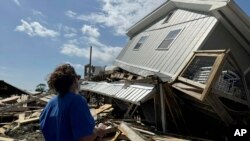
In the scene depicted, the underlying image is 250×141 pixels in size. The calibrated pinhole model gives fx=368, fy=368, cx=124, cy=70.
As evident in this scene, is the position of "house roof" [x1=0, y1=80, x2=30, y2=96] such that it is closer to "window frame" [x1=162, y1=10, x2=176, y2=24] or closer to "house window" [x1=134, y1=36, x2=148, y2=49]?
"house window" [x1=134, y1=36, x2=148, y2=49]

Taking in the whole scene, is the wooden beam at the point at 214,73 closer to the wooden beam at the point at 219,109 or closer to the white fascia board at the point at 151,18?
the wooden beam at the point at 219,109

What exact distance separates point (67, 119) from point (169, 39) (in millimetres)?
12052

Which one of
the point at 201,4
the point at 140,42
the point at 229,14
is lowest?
the point at 229,14

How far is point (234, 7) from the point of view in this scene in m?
12.1

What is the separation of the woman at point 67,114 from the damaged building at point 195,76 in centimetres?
635

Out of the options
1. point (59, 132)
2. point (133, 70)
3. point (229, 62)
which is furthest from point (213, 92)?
point (133, 70)

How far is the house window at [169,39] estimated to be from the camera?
14586mm

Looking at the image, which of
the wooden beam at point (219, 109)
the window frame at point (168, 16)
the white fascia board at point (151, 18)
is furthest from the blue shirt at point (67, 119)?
the white fascia board at point (151, 18)

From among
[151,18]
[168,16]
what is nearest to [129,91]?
[168,16]

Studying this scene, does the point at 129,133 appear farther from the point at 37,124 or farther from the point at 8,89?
the point at 8,89

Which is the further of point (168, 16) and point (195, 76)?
point (168, 16)

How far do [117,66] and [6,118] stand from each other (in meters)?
8.85

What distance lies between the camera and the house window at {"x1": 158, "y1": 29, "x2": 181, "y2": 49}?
14.6 m

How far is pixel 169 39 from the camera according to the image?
1502 cm
